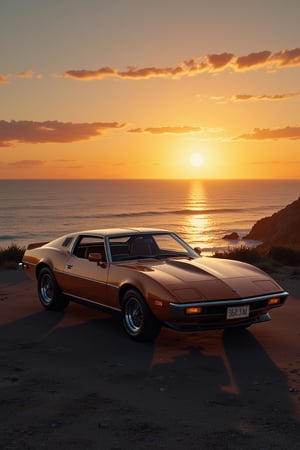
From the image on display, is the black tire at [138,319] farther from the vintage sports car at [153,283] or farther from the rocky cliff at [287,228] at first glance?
the rocky cliff at [287,228]

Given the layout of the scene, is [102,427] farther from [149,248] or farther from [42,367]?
[149,248]

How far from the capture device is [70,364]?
6688 millimetres

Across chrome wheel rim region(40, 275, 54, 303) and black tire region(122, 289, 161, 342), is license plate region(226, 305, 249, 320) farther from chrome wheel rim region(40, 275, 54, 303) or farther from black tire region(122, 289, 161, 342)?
chrome wheel rim region(40, 275, 54, 303)

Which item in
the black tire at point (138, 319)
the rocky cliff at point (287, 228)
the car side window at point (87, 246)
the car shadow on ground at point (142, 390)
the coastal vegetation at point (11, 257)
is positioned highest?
the rocky cliff at point (287, 228)

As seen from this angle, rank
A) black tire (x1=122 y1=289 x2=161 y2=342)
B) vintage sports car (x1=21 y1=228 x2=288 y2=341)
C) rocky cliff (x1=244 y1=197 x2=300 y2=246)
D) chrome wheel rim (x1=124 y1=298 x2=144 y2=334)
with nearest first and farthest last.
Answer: vintage sports car (x1=21 y1=228 x2=288 y2=341) → black tire (x1=122 y1=289 x2=161 y2=342) → chrome wheel rim (x1=124 y1=298 x2=144 y2=334) → rocky cliff (x1=244 y1=197 x2=300 y2=246)

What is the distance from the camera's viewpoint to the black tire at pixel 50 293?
9.66 m

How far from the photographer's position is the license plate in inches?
284

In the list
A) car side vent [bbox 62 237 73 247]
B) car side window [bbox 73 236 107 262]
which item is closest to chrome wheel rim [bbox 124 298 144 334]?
car side window [bbox 73 236 107 262]

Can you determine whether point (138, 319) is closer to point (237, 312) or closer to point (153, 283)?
point (153, 283)

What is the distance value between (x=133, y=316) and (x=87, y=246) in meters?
2.06

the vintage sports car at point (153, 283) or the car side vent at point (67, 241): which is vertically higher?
the car side vent at point (67, 241)

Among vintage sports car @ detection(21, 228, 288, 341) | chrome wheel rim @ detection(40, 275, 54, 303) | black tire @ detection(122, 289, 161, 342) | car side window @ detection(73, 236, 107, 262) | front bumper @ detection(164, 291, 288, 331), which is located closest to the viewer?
front bumper @ detection(164, 291, 288, 331)

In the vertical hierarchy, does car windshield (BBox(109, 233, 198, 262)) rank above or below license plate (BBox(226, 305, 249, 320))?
above

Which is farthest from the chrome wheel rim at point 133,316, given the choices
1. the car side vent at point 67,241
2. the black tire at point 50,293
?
the car side vent at point 67,241
